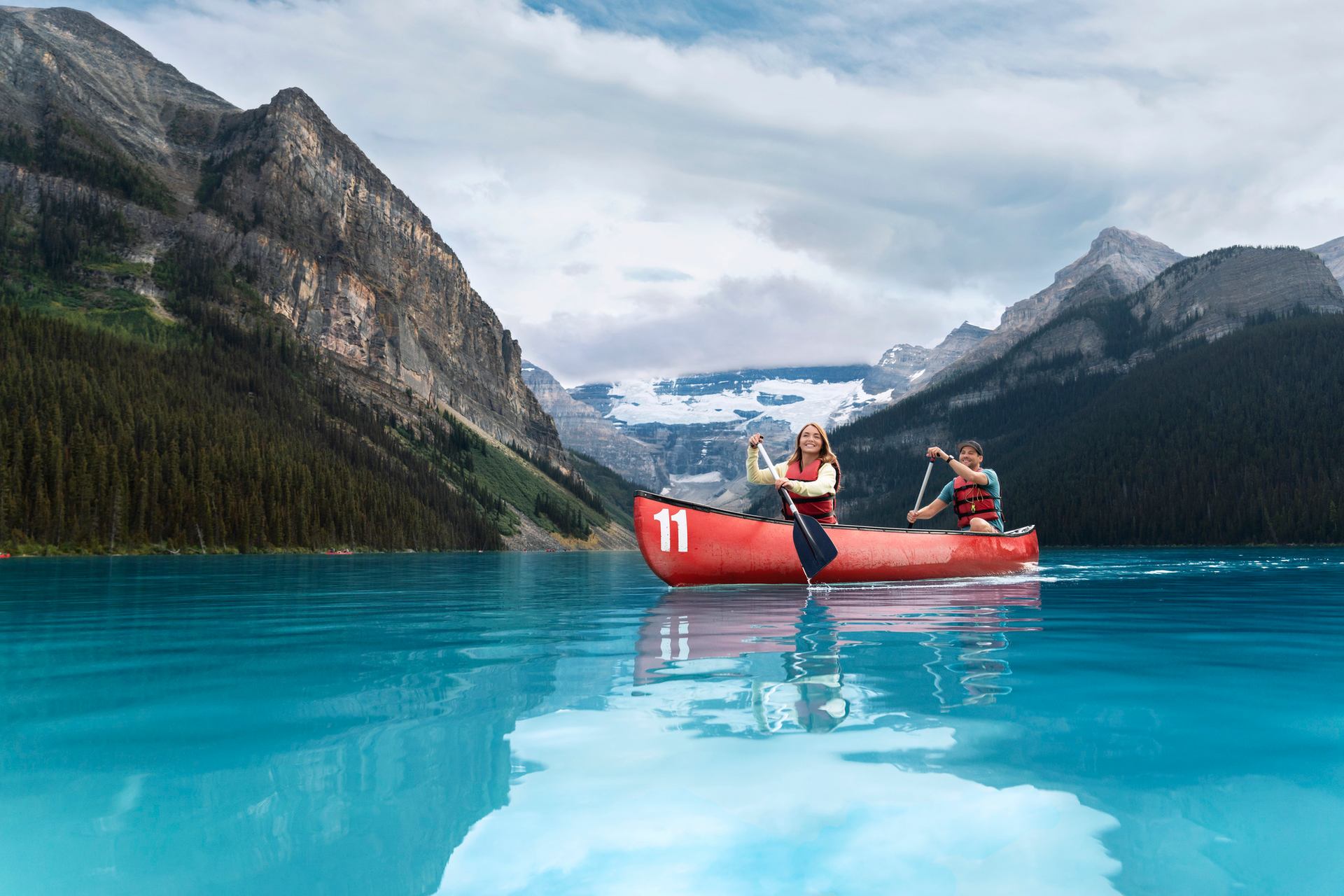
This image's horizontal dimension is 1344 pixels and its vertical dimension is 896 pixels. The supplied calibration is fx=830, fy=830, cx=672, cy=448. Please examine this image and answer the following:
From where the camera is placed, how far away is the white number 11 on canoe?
58.7 ft

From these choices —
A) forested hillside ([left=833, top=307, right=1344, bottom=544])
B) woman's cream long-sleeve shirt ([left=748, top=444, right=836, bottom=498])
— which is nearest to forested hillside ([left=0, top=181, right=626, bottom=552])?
woman's cream long-sleeve shirt ([left=748, top=444, right=836, bottom=498])

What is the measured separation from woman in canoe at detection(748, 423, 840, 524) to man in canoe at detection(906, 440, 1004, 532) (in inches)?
178

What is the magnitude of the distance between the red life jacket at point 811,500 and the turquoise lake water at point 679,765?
25.9 feet

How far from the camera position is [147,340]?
441 feet

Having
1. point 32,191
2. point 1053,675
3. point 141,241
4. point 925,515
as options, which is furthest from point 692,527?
point 32,191

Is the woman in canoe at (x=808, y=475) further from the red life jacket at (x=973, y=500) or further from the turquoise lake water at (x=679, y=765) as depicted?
the turquoise lake water at (x=679, y=765)

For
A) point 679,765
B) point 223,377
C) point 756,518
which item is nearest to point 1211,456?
point 756,518

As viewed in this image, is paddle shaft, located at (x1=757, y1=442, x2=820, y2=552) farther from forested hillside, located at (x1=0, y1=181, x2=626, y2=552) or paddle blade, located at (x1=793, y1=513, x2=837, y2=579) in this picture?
forested hillside, located at (x1=0, y1=181, x2=626, y2=552)

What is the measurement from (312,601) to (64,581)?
46.8ft

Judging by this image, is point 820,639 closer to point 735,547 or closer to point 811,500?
point 735,547

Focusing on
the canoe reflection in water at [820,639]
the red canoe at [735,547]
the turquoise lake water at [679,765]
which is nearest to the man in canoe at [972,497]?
the red canoe at [735,547]

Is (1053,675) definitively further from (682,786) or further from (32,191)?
(32,191)

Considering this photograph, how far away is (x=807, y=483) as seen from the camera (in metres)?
17.9

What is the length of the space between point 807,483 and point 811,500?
1.00m
